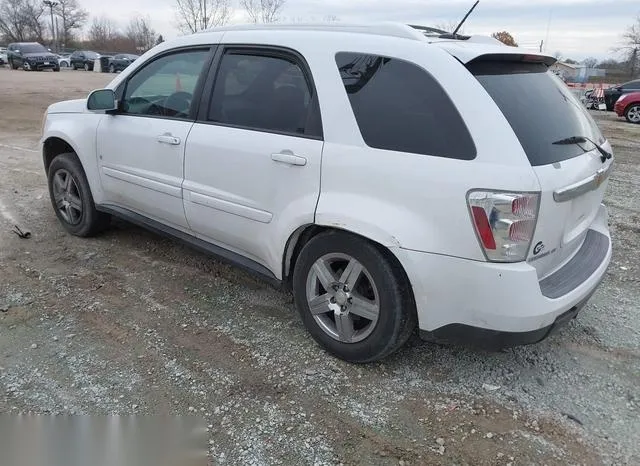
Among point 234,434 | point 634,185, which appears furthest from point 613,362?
point 634,185

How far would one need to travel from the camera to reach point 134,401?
2.77 metres

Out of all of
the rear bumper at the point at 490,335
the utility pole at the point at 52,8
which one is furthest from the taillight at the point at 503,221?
the utility pole at the point at 52,8

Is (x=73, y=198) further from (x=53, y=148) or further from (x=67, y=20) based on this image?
(x=67, y=20)

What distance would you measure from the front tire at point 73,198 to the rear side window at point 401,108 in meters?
2.86

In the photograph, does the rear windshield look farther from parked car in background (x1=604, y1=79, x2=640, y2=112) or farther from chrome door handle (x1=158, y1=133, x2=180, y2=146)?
parked car in background (x1=604, y1=79, x2=640, y2=112)

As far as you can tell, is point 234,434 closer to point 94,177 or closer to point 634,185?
point 94,177

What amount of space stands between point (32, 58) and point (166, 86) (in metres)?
37.2

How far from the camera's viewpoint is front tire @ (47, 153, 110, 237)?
4762 millimetres

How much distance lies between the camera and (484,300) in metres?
2.54

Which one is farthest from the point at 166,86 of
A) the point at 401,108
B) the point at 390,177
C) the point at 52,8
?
the point at 52,8

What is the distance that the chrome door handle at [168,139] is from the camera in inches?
146

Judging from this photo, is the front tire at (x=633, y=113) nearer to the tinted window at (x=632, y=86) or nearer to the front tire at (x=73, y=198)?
the tinted window at (x=632, y=86)

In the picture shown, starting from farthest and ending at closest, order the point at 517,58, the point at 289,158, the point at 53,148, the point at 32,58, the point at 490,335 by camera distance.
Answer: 1. the point at 32,58
2. the point at 53,148
3. the point at 289,158
4. the point at 517,58
5. the point at 490,335

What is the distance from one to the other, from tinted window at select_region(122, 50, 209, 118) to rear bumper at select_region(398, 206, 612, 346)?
81.1 inches
